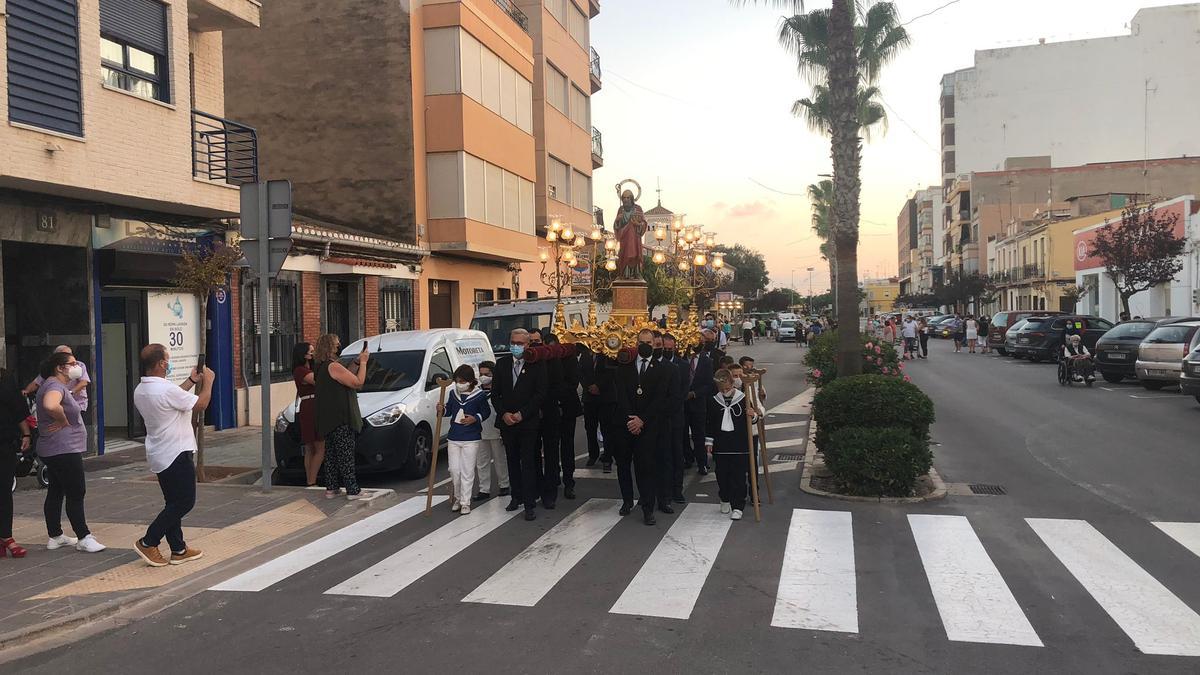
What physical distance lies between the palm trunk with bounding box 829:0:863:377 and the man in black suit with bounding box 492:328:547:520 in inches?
196

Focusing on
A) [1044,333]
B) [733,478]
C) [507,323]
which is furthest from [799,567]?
[1044,333]

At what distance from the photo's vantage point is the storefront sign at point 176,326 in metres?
14.4

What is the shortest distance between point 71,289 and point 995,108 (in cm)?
7918

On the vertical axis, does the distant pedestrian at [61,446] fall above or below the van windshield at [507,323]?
below

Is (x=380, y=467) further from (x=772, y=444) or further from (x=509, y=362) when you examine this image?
(x=772, y=444)

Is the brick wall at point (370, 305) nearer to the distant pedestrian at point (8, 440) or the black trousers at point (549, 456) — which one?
the black trousers at point (549, 456)

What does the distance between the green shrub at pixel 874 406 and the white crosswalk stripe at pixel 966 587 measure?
4.41 ft

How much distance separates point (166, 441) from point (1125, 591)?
6928 mm

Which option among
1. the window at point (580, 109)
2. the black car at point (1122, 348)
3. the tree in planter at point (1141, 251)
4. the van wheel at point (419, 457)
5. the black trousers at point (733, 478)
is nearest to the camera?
the black trousers at point (733, 478)

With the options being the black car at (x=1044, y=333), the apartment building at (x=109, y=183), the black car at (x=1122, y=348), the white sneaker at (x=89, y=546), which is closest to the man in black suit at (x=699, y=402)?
the white sneaker at (x=89, y=546)

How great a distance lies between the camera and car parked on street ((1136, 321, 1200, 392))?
62.1 feet

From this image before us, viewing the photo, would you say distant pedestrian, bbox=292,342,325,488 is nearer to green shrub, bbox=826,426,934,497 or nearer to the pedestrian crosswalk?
the pedestrian crosswalk

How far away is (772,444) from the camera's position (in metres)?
13.4

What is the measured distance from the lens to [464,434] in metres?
8.96
